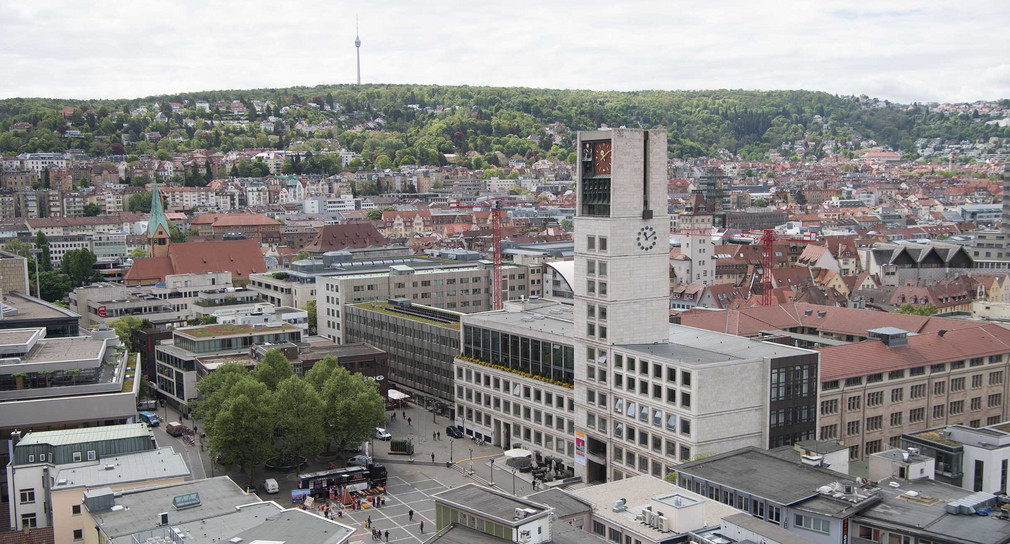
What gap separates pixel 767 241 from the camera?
100 meters

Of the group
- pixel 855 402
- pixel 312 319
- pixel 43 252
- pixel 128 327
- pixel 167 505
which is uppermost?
pixel 43 252

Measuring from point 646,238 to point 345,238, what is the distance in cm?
10440

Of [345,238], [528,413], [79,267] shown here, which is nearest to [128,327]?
[528,413]

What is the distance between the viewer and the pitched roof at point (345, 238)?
511ft

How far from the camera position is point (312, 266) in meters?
117

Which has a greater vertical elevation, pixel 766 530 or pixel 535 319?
pixel 535 319

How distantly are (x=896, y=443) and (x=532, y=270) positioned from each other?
2132 inches

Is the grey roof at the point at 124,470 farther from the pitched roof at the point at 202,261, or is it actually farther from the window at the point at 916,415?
the pitched roof at the point at 202,261

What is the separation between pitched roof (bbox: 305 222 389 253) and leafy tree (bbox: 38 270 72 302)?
120ft

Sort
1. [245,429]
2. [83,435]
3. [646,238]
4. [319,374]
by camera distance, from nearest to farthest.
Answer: [83,435] < [646,238] < [245,429] < [319,374]

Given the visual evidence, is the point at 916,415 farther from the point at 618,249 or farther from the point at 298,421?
the point at 298,421

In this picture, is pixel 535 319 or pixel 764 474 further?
pixel 535 319

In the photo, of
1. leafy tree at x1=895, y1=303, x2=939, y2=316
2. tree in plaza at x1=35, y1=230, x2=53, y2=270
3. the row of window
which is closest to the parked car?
the row of window

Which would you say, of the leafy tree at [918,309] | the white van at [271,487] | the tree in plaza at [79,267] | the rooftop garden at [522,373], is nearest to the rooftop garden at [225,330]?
the rooftop garden at [522,373]
